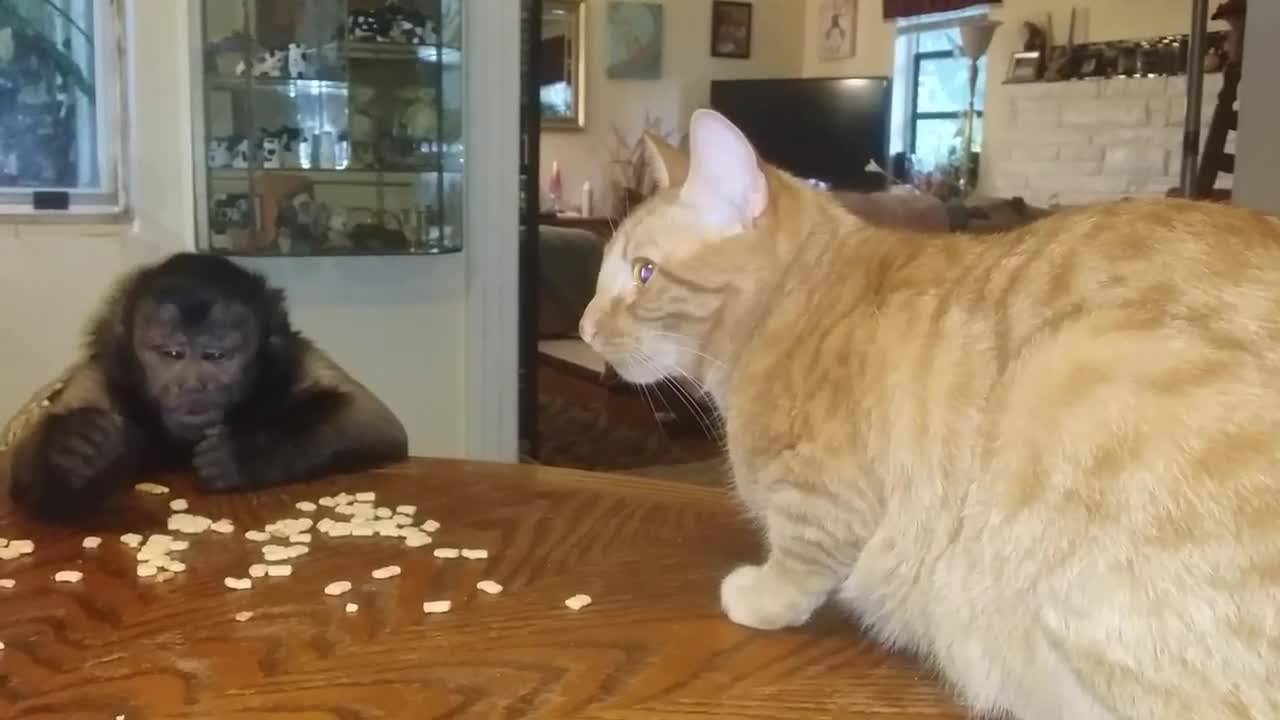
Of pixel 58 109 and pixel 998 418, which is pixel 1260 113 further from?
pixel 58 109

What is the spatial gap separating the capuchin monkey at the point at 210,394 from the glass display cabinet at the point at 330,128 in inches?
40.9

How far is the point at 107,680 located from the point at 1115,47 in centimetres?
543

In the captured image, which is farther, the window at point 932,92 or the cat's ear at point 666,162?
the window at point 932,92

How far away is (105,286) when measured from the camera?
7.96 ft

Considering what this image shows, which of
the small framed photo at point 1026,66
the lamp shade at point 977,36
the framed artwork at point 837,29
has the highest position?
the framed artwork at point 837,29

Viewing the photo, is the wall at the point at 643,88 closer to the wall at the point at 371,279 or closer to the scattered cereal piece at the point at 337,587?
the wall at the point at 371,279

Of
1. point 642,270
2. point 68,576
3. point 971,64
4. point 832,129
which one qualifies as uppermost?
point 971,64

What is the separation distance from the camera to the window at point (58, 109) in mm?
2420

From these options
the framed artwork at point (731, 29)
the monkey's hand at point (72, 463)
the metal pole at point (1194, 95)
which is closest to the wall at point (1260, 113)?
the metal pole at point (1194, 95)

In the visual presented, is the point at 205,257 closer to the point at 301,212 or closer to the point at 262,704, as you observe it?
the point at 262,704

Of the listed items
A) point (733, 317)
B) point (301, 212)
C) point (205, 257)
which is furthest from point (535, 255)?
point (733, 317)

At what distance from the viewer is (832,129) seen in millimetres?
6371

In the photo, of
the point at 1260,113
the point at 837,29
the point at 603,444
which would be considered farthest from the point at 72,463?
the point at 837,29

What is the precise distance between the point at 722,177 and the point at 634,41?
617cm
